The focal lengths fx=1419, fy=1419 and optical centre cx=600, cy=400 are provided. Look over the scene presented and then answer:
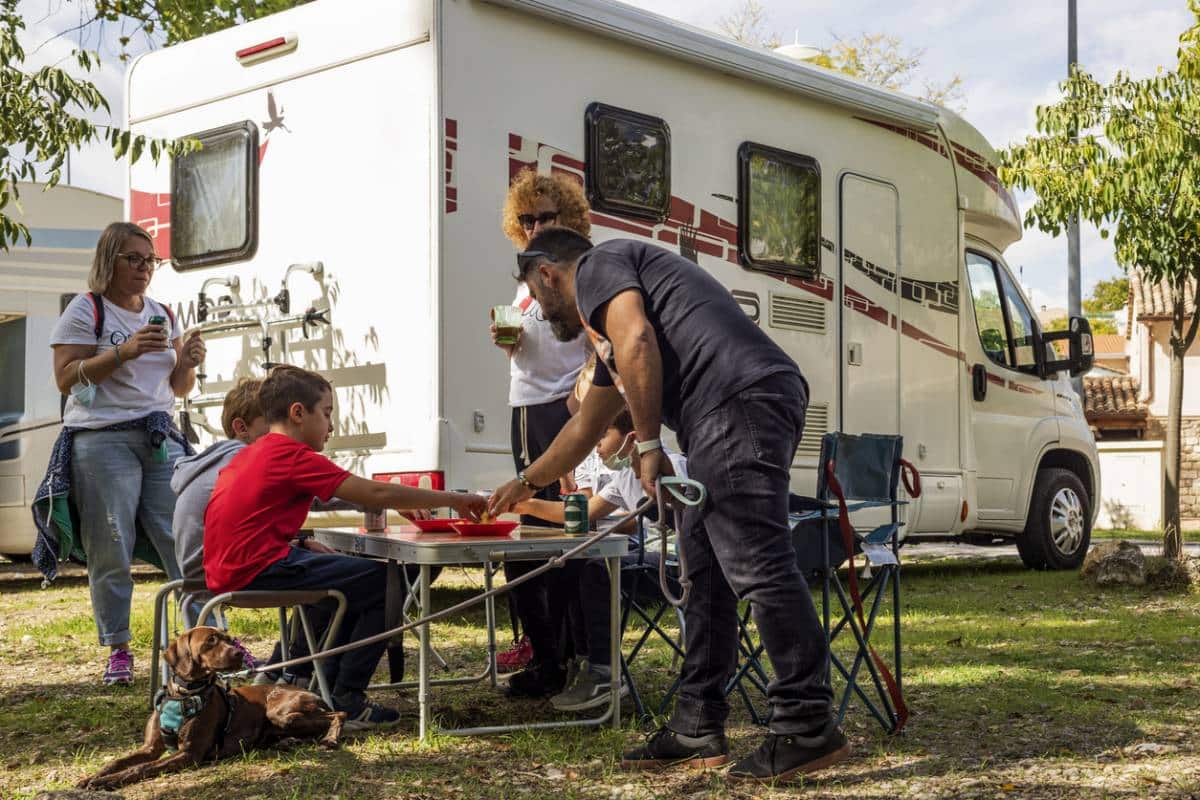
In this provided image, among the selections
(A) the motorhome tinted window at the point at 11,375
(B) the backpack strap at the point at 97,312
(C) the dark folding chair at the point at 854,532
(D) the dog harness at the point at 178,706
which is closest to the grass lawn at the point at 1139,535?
(A) the motorhome tinted window at the point at 11,375

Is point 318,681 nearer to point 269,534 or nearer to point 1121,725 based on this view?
point 269,534

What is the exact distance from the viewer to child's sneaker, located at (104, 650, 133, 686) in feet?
18.2

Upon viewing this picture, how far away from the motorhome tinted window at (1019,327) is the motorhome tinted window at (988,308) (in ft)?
0.30

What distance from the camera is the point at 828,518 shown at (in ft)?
14.5

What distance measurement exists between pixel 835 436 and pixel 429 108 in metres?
2.91

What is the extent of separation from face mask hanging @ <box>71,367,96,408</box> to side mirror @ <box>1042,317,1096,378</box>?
22.6 ft

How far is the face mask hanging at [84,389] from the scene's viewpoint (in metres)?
5.51

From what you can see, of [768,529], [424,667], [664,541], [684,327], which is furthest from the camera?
[424,667]

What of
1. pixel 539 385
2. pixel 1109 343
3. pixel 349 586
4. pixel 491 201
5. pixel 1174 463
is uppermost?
pixel 1109 343

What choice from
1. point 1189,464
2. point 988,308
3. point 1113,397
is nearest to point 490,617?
point 988,308

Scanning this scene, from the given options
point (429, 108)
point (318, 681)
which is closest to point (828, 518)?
point (318, 681)

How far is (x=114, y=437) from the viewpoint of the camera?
5.59 m

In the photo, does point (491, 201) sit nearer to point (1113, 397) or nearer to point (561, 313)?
point (561, 313)

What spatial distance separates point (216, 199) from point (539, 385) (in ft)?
9.69
